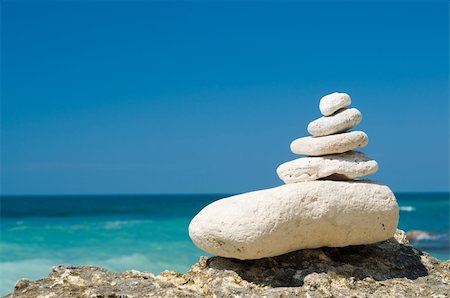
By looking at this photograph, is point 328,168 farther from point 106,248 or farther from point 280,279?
point 106,248

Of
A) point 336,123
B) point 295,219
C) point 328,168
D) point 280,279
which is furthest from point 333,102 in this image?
point 280,279

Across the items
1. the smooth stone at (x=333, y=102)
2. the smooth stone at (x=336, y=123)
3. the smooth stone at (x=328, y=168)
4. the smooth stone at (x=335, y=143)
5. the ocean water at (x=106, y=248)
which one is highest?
the ocean water at (x=106, y=248)

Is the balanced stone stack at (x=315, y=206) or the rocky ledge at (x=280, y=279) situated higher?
the balanced stone stack at (x=315, y=206)

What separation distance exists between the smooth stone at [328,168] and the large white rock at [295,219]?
0.48ft

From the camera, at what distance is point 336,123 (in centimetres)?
783

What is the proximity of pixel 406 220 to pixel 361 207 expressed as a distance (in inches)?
1317

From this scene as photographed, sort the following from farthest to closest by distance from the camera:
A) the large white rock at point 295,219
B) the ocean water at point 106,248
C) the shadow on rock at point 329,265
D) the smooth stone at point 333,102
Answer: the ocean water at point 106,248, the smooth stone at point 333,102, the shadow on rock at point 329,265, the large white rock at point 295,219

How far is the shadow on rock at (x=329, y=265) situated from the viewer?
7.45 m

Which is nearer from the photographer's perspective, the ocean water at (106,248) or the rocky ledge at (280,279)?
the rocky ledge at (280,279)

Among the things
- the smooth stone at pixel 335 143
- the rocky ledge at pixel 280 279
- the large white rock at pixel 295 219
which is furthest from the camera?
the smooth stone at pixel 335 143

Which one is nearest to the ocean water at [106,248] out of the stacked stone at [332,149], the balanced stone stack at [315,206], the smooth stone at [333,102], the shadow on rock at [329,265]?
the shadow on rock at [329,265]

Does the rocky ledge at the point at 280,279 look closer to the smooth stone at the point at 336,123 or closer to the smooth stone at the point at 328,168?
the smooth stone at the point at 328,168

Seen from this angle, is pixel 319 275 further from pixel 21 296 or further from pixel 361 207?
pixel 21 296

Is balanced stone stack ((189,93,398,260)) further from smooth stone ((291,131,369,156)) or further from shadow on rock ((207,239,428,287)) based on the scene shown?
shadow on rock ((207,239,428,287))
